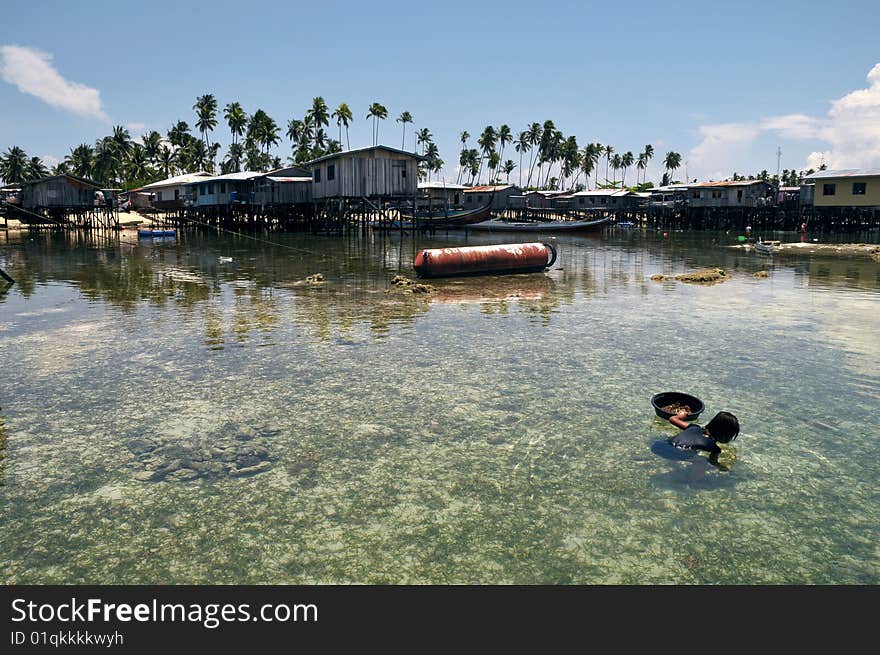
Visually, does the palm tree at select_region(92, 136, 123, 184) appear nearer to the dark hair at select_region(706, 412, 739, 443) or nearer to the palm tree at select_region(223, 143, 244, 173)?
the palm tree at select_region(223, 143, 244, 173)

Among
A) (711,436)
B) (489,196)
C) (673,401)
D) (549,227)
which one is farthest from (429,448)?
(489,196)

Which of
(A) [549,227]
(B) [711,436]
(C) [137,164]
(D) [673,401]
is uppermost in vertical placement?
(C) [137,164]

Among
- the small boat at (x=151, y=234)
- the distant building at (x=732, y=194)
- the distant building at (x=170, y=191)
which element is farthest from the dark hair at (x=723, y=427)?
the distant building at (x=732, y=194)

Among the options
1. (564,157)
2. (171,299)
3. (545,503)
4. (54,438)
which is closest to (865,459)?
(545,503)

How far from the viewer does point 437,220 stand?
60.0 metres

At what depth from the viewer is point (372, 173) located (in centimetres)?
4953

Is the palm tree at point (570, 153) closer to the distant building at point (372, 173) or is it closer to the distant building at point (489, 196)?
the distant building at point (489, 196)

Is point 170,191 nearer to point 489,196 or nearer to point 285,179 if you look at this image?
point 285,179

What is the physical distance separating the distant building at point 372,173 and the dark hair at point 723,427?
44800 millimetres

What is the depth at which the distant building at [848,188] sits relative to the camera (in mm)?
55531

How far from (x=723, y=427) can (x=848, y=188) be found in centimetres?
6297

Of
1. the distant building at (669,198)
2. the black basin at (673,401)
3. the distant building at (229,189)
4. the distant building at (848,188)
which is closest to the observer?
the black basin at (673,401)
